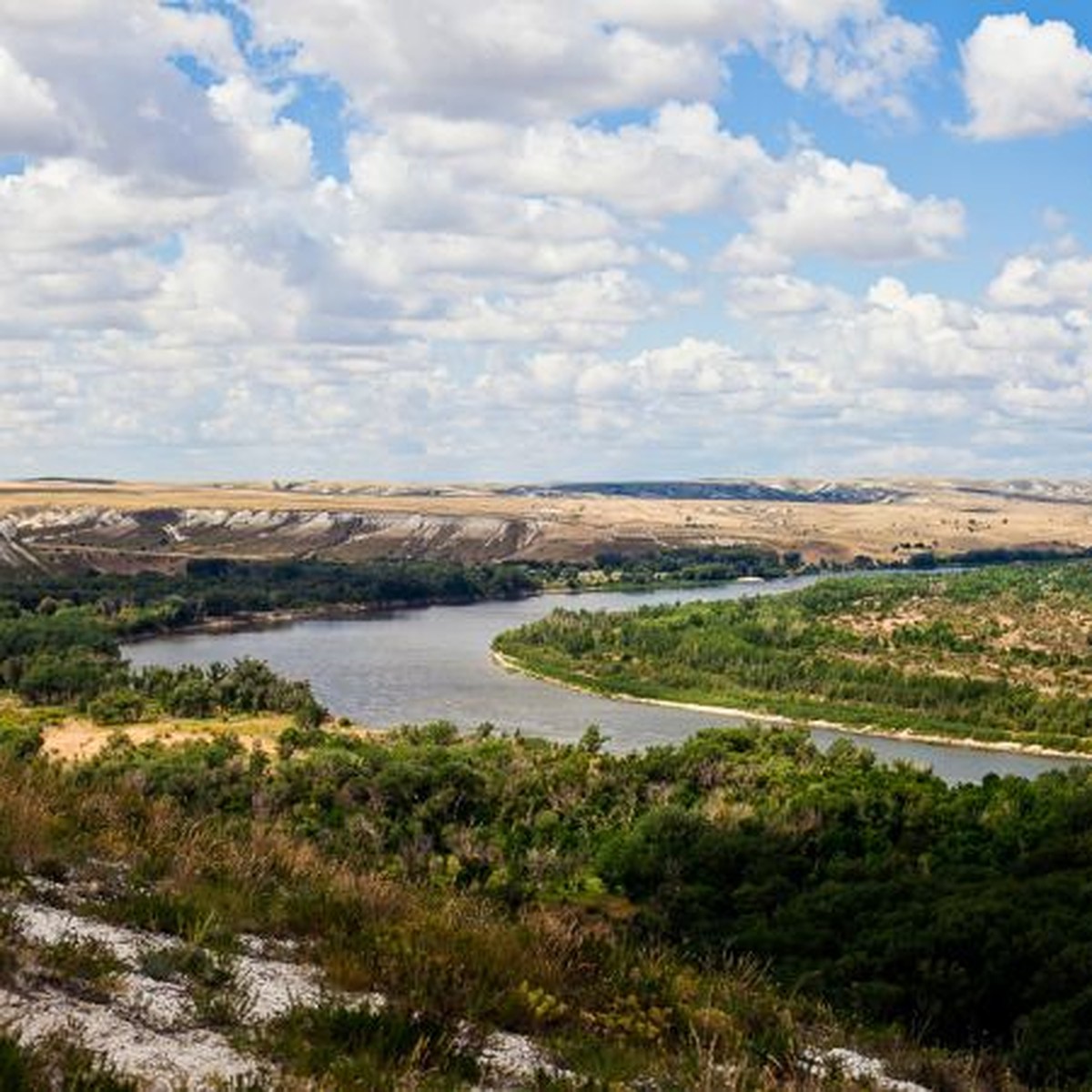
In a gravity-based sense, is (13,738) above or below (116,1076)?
below

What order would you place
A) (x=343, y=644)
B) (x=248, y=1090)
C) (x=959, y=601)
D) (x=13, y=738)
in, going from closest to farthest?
(x=248, y=1090), (x=13, y=738), (x=343, y=644), (x=959, y=601)

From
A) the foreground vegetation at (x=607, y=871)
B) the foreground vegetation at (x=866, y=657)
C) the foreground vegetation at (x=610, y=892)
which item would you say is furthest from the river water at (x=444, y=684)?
the foreground vegetation at (x=610, y=892)

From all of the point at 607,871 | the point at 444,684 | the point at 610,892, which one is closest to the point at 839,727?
the point at 444,684

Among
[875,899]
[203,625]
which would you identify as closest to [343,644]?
[203,625]

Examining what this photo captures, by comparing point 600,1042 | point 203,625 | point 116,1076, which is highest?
point 116,1076

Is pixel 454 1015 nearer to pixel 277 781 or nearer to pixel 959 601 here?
pixel 277 781

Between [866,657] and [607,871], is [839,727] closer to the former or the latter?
[866,657]
